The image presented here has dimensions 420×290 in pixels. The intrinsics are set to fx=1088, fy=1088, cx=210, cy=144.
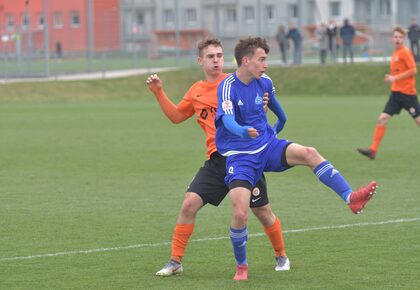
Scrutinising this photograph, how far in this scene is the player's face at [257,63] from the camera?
880 cm

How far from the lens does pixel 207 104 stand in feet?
30.5

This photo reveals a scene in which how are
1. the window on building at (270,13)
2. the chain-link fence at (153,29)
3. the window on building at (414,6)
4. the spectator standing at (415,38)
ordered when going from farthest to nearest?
the window on building at (270,13) < the window on building at (414,6) < the chain-link fence at (153,29) < the spectator standing at (415,38)

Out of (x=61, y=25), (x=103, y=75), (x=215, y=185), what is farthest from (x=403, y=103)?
(x=61, y=25)

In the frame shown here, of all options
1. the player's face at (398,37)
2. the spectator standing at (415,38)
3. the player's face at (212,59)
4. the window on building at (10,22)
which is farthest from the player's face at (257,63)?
the window on building at (10,22)

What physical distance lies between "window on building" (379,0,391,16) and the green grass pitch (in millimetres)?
26874

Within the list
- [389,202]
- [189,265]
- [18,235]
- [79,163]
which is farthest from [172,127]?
[189,265]

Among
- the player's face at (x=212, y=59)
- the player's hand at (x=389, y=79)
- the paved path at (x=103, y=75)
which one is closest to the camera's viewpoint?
the player's face at (x=212, y=59)

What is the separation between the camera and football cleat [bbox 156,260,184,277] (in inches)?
359

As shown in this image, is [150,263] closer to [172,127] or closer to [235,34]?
[172,127]

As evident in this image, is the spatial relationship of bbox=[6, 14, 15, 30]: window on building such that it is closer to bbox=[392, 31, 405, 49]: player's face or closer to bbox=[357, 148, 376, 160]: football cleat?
bbox=[357, 148, 376, 160]: football cleat

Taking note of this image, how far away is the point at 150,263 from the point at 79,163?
31.3 ft

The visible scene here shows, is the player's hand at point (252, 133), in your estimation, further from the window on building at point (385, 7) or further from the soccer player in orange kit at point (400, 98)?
the window on building at point (385, 7)

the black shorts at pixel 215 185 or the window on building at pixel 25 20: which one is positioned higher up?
the window on building at pixel 25 20

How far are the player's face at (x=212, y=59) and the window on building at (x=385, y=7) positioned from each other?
1787 inches
